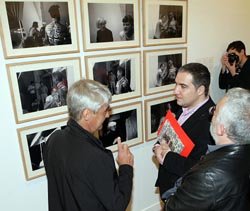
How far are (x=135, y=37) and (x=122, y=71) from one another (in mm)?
308

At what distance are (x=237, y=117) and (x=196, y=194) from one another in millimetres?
365

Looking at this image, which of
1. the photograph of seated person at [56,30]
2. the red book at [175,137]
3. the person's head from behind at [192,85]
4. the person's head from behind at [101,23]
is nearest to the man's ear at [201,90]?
the person's head from behind at [192,85]

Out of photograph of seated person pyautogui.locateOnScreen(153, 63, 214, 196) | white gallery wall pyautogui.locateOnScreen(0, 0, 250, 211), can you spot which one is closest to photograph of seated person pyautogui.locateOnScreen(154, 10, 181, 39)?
white gallery wall pyautogui.locateOnScreen(0, 0, 250, 211)

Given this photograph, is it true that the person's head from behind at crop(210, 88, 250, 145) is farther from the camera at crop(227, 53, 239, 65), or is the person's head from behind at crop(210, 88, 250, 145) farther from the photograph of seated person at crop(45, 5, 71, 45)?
the camera at crop(227, 53, 239, 65)

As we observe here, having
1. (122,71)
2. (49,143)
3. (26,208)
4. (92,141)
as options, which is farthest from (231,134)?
(26,208)

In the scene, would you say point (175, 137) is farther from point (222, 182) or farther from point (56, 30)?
point (56, 30)

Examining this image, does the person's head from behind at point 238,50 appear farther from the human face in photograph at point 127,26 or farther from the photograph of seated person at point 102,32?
the photograph of seated person at point 102,32

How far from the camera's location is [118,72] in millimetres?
1980

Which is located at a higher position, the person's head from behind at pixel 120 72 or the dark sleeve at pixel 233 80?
the person's head from behind at pixel 120 72

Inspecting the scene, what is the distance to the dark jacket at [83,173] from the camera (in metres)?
1.10

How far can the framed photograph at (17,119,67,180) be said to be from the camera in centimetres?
165

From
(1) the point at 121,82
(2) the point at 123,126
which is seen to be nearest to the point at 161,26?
(1) the point at 121,82

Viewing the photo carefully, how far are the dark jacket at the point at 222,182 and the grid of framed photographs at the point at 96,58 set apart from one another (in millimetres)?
1102

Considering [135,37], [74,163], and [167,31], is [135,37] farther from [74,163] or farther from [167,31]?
[74,163]
